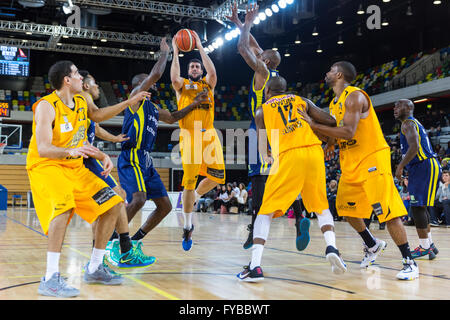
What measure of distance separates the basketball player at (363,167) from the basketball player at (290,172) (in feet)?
0.44

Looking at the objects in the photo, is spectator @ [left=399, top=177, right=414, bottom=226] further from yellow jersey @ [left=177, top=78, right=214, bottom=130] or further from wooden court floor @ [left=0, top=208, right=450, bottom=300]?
yellow jersey @ [left=177, top=78, right=214, bottom=130]

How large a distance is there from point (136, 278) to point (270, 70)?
9.50ft

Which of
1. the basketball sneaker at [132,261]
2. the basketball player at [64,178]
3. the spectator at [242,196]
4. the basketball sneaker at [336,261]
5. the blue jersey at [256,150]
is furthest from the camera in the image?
the spectator at [242,196]

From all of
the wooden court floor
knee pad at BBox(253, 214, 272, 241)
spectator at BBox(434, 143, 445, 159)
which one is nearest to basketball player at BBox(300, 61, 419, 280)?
the wooden court floor

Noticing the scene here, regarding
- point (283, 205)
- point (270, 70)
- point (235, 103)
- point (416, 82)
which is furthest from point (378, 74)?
point (283, 205)

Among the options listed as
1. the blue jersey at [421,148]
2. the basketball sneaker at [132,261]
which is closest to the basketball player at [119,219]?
the basketball sneaker at [132,261]

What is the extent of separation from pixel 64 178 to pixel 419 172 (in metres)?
4.50

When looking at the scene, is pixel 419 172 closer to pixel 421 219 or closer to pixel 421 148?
pixel 421 148

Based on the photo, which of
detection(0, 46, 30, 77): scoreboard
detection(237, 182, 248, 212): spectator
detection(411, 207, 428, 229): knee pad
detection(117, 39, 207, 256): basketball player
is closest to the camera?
detection(117, 39, 207, 256): basketball player

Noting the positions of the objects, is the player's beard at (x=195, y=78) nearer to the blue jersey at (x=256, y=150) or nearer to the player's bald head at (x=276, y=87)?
the blue jersey at (x=256, y=150)

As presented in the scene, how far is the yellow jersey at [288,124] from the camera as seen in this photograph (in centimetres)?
426

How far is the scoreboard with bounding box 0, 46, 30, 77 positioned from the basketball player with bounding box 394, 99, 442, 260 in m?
21.2

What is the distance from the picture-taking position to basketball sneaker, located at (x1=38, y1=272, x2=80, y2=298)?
3373 millimetres

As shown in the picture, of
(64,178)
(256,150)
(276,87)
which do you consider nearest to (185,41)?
(256,150)
